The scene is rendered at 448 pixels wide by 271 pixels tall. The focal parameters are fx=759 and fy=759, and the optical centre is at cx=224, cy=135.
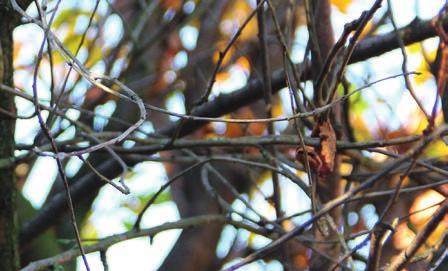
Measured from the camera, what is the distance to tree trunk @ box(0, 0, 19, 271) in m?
2.00

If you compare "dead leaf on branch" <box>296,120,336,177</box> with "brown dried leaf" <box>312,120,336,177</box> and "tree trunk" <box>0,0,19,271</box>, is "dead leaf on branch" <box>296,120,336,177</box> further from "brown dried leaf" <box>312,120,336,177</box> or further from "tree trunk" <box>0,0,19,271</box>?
"tree trunk" <box>0,0,19,271</box>

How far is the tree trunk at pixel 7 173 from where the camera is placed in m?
2.00

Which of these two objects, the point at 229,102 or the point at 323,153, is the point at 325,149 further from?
the point at 229,102

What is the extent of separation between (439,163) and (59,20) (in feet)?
7.92

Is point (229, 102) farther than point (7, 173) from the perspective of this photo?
Yes

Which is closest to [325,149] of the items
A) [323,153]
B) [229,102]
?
[323,153]

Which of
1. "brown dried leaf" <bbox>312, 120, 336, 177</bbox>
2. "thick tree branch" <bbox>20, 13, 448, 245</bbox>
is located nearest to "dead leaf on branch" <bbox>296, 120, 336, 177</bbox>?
"brown dried leaf" <bbox>312, 120, 336, 177</bbox>

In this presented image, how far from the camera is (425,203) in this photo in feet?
11.6

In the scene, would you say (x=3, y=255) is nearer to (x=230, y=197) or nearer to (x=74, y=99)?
(x=74, y=99)

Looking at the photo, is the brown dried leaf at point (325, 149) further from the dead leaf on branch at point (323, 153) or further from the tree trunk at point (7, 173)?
the tree trunk at point (7, 173)

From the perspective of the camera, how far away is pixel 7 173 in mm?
2113

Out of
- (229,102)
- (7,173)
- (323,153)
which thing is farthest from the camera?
(229,102)

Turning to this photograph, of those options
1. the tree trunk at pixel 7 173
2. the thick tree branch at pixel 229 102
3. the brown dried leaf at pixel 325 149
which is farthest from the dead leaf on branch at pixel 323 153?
the tree trunk at pixel 7 173

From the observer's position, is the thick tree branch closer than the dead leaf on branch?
No
